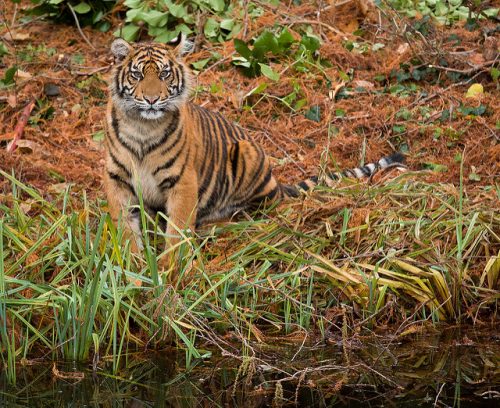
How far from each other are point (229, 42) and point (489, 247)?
14.3 feet

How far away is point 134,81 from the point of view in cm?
683

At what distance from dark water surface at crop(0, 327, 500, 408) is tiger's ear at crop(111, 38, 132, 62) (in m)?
2.22

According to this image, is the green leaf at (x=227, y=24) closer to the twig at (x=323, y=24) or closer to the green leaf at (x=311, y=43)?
the twig at (x=323, y=24)

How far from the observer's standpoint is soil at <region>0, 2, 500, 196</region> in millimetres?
8445

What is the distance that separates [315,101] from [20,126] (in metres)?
2.59

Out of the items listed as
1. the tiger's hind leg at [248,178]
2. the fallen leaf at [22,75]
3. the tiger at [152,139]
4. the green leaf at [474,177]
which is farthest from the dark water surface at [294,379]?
the fallen leaf at [22,75]

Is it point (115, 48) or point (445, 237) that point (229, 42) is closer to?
point (115, 48)

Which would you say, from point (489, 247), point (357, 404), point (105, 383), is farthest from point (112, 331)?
point (489, 247)

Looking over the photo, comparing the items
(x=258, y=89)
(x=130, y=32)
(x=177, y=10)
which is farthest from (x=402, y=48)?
(x=130, y=32)

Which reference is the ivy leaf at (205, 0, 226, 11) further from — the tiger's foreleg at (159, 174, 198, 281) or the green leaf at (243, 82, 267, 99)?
the tiger's foreleg at (159, 174, 198, 281)

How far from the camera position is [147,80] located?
6.80 metres

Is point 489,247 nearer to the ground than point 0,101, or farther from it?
farther from it

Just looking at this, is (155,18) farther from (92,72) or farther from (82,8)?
(82,8)

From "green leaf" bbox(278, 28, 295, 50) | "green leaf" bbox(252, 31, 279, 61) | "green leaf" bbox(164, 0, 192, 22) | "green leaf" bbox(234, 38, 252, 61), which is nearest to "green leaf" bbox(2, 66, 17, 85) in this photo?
"green leaf" bbox(164, 0, 192, 22)
